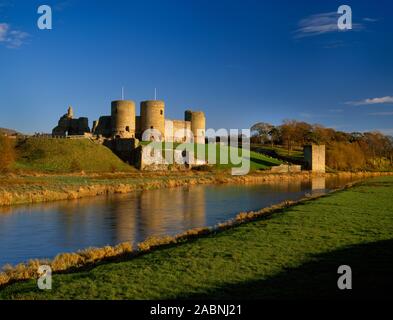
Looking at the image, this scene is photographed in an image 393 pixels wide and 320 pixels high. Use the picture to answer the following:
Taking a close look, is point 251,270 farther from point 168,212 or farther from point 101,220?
point 168,212

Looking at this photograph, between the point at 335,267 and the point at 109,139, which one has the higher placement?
the point at 109,139

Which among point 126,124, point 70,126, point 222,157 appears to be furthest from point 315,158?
point 70,126

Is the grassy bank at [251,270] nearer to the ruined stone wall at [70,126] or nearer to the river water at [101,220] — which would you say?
the river water at [101,220]

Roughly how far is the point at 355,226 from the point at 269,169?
166ft

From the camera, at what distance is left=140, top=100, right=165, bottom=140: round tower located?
6269cm

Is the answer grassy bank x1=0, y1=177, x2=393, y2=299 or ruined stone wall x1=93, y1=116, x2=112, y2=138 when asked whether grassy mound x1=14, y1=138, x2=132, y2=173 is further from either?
grassy bank x1=0, y1=177, x2=393, y2=299

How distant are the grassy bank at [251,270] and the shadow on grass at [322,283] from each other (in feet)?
0.05

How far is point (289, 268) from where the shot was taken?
30.8 feet

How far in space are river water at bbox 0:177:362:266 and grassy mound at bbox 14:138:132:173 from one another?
1655 cm

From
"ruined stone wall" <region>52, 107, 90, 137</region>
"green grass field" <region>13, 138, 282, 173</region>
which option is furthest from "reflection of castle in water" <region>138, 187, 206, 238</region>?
"ruined stone wall" <region>52, 107, 90, 137</region>

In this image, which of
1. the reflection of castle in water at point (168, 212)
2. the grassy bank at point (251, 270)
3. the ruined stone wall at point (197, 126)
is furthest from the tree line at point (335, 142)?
the grassy bank at point (251, 270)
